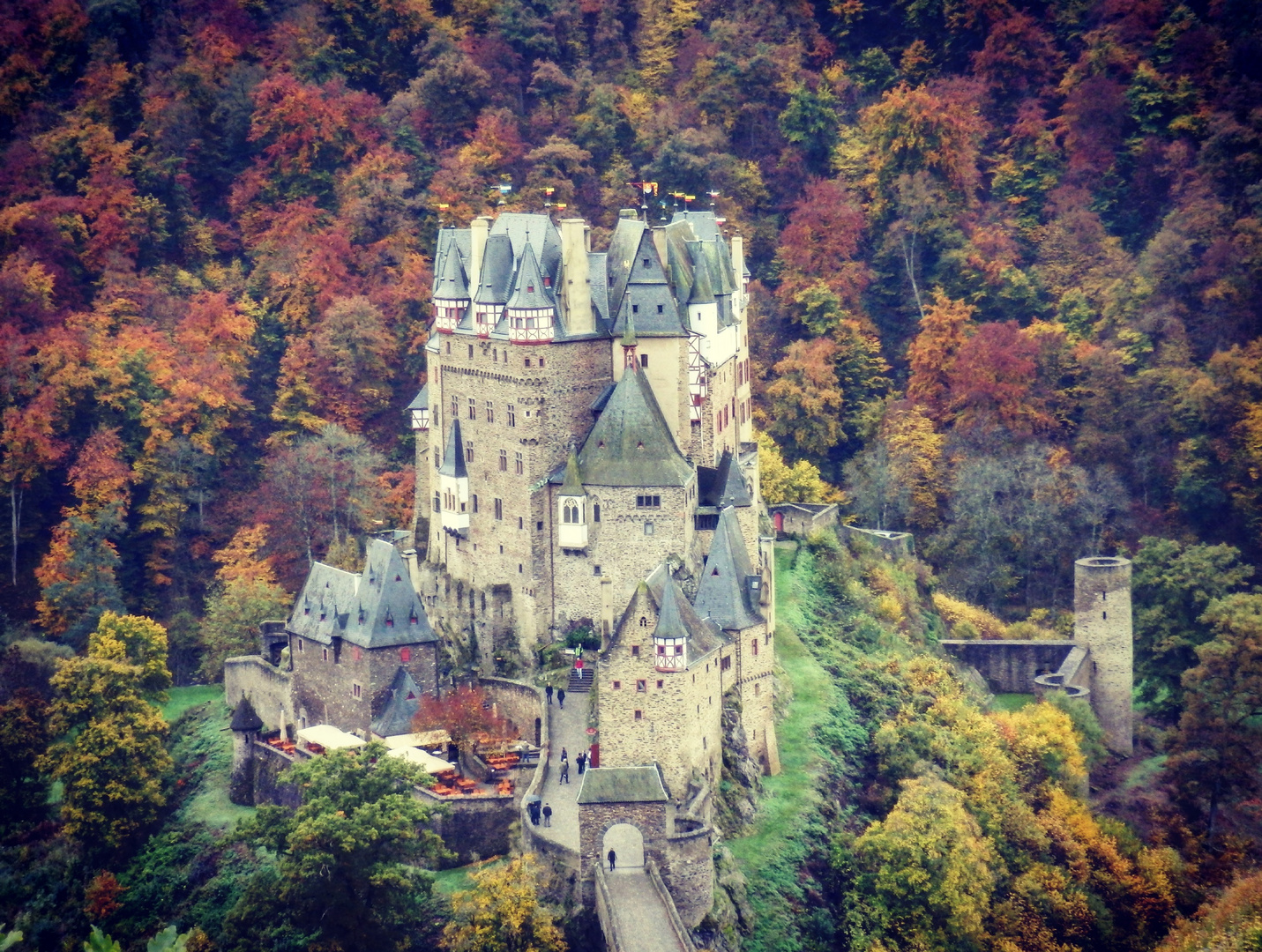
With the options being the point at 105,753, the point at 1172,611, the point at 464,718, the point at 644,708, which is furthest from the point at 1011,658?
the point at 105,753

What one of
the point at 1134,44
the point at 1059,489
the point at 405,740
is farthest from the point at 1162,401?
the point at 405,740

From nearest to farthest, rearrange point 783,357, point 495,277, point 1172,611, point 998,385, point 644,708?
point 644,708
point 495,277
point 1172,611
point 998,385
point 783,357

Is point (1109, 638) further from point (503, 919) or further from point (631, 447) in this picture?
point (503, 919)

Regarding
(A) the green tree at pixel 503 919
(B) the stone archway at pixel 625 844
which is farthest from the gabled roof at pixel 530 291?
(A) the green tree at pixel 503 919

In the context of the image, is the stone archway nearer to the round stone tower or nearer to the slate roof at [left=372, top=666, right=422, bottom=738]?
the slate roof at [left=372, top=666, right=422, bottom=738]

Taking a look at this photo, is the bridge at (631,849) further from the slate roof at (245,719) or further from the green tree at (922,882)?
the slate roof at (245,719)

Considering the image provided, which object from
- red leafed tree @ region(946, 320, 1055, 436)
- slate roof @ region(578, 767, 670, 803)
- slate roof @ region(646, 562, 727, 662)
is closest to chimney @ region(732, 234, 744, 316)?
red leafed tree @ region(946, 320, 1055, 436)

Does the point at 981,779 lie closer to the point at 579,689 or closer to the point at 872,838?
the point at 872,838
